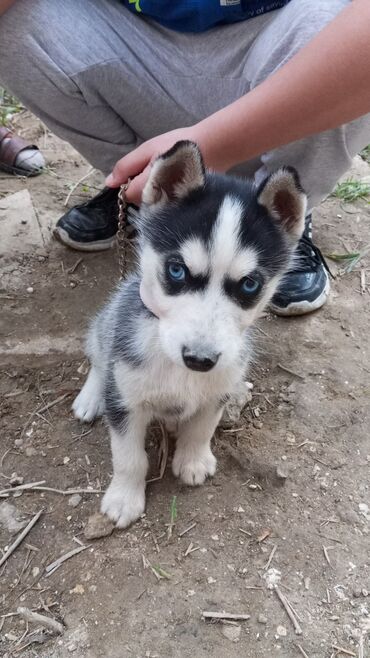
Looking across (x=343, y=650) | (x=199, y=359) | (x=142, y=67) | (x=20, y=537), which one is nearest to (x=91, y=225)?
(x=142, y=67)

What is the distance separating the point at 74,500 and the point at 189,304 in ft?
3.82

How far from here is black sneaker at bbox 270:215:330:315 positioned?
3459 mm

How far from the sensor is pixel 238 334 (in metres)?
1.90

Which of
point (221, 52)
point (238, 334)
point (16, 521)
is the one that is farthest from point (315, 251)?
point (16, 521)

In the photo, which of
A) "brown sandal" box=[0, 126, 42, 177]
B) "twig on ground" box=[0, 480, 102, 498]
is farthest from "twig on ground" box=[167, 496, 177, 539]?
"brown sandal" box=[0, 126, 42, 177]

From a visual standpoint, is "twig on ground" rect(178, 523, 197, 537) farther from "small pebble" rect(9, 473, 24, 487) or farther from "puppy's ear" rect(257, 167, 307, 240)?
"puppy's ear" rect(257, 167, 307, 240)

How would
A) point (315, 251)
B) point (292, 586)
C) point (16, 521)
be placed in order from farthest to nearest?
point (315, 251)
point (16, 521)
point (292, 586)

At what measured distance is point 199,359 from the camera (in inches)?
68.6

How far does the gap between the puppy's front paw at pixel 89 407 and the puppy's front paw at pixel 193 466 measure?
1.55ft

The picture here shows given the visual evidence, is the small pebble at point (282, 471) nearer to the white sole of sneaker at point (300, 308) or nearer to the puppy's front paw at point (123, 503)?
the puppy's front paw at point (123, 503)

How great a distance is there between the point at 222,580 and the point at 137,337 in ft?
3.29

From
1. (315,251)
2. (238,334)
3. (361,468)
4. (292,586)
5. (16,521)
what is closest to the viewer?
(238,334)

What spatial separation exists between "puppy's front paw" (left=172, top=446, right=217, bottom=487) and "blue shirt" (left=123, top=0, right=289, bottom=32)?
216cm

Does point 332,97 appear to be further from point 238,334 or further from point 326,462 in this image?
point 326,462
